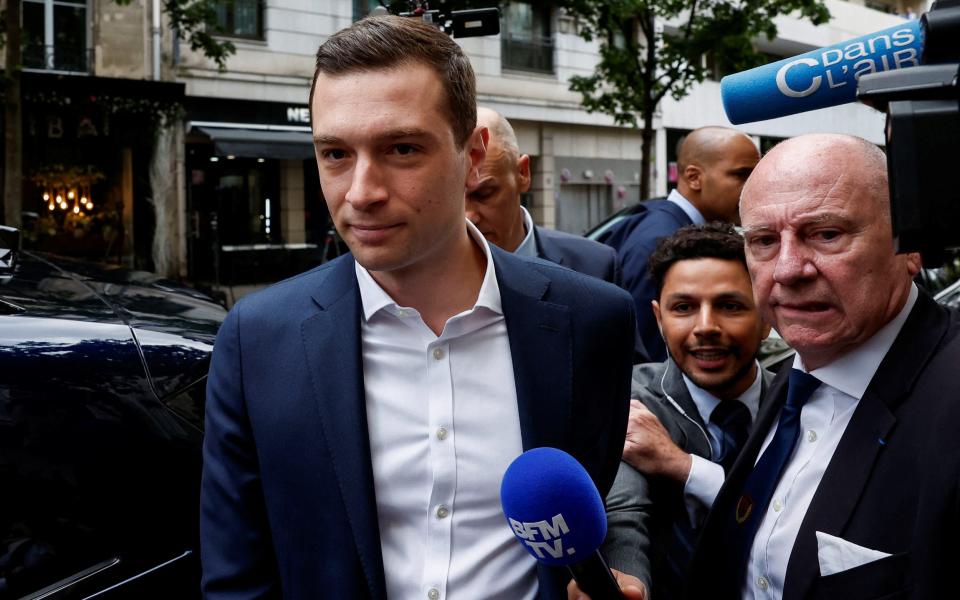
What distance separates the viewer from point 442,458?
6.29 ft

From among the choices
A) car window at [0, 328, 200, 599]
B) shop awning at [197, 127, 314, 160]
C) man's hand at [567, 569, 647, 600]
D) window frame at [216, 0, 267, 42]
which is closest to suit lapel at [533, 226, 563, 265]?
car window at [0, 328, 200, 599]

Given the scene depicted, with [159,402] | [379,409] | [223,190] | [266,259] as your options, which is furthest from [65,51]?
[379,409]

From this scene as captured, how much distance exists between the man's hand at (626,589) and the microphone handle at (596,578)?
0.26ft

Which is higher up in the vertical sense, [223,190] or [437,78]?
[223,190]

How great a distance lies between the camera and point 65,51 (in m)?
16.2

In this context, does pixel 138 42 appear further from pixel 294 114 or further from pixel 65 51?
pixel 294 114

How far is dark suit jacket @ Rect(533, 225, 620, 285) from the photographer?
4.07m

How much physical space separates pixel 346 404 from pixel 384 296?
257 mm

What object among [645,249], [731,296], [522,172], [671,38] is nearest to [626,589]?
[731,296]

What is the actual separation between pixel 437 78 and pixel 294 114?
709 inches

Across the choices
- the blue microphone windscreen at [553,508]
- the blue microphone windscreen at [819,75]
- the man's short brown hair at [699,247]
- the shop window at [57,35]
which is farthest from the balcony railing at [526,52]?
the blue microphone windscreen at [553,508]

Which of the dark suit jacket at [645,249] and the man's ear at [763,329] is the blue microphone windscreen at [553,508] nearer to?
the man's ear at [763,329]

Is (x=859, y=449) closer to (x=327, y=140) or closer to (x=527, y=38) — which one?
(x=327, y=140)

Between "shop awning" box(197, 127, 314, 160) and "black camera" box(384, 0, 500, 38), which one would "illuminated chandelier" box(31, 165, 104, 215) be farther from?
"black camera" box(384, 0, 500, 38)
